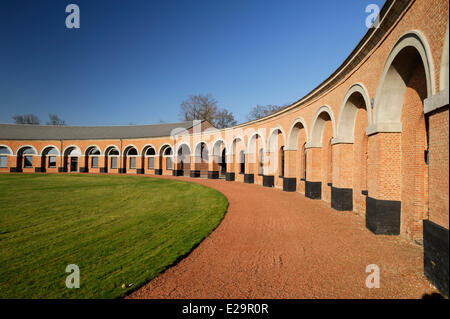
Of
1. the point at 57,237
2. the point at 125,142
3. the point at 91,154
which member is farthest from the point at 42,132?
the point at 57,237

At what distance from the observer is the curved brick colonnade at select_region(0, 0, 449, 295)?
4.00 meters

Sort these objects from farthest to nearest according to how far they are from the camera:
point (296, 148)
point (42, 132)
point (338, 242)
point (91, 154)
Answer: point (42, 132) → point (91, 154) → point (296, 148) → point (338, 242)

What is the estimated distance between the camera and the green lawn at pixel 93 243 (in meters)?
3.57

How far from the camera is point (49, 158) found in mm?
36312

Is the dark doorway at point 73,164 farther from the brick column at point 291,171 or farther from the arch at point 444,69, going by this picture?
the arch at point 444,69

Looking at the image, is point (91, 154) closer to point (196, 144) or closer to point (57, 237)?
point (196, 144)

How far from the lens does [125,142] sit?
1307 inches

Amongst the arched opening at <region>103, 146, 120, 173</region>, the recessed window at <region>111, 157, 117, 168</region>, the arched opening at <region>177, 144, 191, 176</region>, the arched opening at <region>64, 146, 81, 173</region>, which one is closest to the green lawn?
the arched opening at <region>177, 144, 191, 176</region>

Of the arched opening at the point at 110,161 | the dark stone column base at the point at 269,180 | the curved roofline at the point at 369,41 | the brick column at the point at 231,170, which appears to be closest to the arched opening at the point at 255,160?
the dark stone column base at the point at 269,180

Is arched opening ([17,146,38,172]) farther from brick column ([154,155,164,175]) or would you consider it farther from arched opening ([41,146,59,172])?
brick column ([154,155,164,175])

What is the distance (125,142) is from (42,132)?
67.8ft

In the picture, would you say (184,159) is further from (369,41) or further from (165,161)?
(369,41)

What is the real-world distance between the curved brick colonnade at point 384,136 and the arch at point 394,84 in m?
0.02

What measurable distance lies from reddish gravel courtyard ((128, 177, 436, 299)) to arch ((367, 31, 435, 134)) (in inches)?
136
